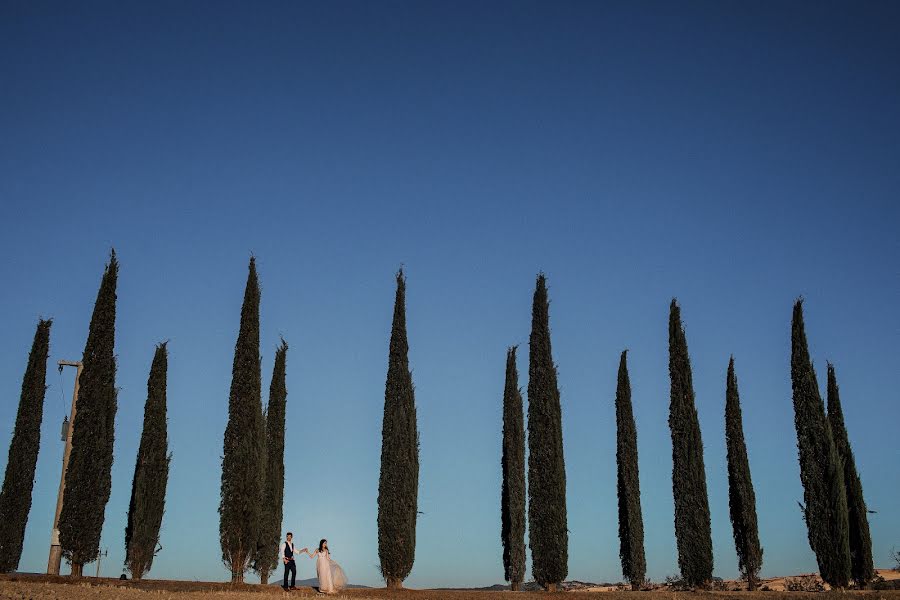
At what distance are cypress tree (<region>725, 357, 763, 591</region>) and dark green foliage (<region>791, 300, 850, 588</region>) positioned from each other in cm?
267

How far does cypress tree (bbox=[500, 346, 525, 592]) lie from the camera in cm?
3766

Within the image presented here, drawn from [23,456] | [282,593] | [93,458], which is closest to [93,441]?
[93,458]

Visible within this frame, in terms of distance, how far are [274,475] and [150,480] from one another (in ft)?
17.2

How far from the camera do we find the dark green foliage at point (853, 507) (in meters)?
34.1

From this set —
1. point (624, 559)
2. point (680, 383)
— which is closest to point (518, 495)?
point (624, 559)

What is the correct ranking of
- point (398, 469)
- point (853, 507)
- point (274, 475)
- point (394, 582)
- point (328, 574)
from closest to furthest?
point (328, 574) < point (394, 582) < point (398, 469) < point (853, 507) < point (274, 475)

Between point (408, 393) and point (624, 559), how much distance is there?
13.0 meters

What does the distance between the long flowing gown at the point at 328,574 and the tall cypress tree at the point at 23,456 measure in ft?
44.7

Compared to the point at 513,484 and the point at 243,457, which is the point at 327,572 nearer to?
the point at 243,457

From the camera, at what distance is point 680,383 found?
36.4m

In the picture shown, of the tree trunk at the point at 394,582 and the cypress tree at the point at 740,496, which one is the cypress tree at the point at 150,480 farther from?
the cypress tree at the point at 740,496

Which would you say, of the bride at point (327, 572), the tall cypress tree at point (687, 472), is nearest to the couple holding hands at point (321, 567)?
the bride at point (327, 572)

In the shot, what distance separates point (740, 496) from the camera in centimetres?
3647

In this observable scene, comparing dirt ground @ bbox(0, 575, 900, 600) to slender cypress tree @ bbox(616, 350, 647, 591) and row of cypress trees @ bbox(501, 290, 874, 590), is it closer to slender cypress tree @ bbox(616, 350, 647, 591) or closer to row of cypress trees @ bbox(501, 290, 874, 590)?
row of cypress trees @ bbox(501, 290, 874, 590)
